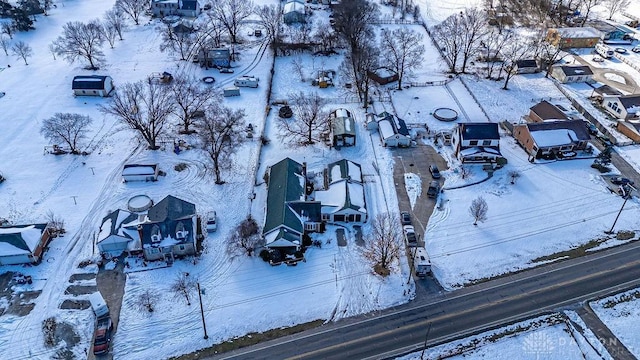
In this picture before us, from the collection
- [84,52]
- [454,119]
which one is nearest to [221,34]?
[84,52]

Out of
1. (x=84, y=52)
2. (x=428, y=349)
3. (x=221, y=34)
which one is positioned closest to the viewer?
(x=428, y=349)

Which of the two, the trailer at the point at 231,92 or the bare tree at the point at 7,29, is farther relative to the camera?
the bare tree at the point at 7,29

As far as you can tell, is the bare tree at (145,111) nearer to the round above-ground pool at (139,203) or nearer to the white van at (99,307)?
the round above-ground pool at (139,203)

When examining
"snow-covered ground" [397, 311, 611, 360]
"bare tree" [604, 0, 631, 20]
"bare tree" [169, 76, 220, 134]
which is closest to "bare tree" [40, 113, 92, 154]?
"bare tree" [169, 76, 220, 134]

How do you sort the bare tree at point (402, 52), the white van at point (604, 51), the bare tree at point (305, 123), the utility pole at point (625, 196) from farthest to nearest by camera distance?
the white van at point (604, 51) → the bare tree at point (402, 52) → the bare tree at point (305, 123) → the utility pole at point (625, 196)

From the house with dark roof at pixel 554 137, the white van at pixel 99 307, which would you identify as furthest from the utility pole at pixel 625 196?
the white van at pixel 99 307

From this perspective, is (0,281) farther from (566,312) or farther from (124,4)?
(124,4)

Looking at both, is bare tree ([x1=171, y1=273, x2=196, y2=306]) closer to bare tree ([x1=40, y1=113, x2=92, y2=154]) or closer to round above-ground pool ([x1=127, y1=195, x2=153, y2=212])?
round above-ground pool ([x1=127, y1=195, x2=153, y2=212])
